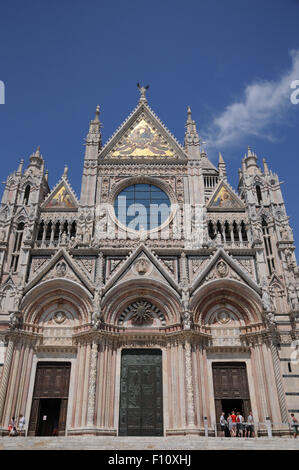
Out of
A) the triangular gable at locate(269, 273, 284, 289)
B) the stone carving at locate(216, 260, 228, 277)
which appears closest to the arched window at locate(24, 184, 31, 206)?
the stone carving at locate(216, 260, 228, 277)

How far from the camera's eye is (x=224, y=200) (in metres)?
23.5

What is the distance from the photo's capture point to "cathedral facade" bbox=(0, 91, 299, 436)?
56.6 feet

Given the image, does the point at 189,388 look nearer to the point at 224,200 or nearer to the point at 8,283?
the point at 8,283

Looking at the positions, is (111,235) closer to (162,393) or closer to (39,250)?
(39,250)

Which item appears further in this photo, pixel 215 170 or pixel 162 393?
pixel 215 170

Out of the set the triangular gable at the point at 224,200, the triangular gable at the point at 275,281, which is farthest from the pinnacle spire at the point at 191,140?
the triangular gable at the point at 275,281

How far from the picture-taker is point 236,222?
2234 cm

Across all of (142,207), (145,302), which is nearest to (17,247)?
(142,207)

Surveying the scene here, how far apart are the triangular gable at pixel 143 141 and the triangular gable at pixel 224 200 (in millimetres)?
3258

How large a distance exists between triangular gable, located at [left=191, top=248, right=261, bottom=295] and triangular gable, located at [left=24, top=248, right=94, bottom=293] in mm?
5567

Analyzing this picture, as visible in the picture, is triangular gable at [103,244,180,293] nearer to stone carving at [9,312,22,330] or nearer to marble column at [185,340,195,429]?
marble column at [185,340,195,429]

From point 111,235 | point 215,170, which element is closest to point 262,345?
point 111,235

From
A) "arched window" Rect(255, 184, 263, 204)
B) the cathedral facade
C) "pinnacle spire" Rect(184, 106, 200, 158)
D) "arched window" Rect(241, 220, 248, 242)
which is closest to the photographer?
the cathedral facade

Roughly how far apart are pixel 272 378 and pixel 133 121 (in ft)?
61.5
